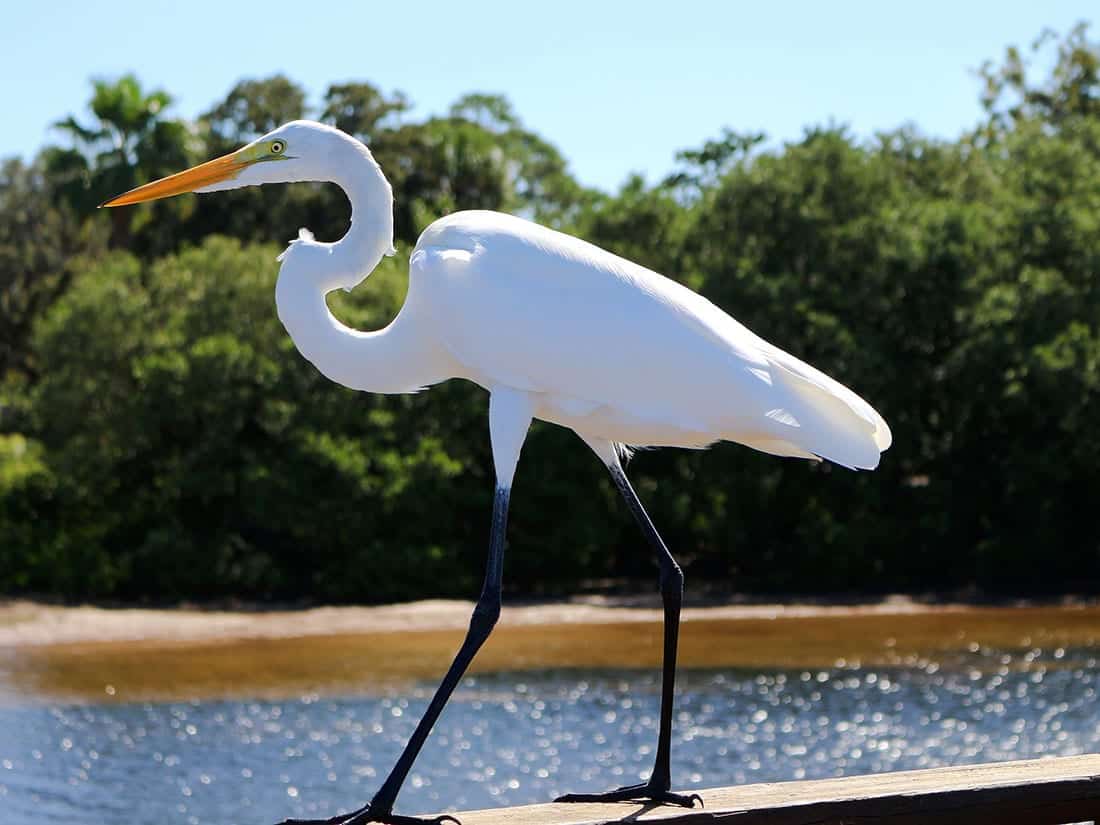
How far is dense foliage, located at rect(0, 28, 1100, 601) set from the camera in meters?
19.9

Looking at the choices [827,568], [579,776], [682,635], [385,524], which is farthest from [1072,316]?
[579,776]

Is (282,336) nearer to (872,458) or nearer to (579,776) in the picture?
(579,776)

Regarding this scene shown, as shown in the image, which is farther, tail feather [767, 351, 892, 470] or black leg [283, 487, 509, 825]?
tail feather [767, 351, 892, 470]

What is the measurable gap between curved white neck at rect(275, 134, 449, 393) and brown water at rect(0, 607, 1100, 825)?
6.99m

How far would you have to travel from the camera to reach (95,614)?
18.8 metres

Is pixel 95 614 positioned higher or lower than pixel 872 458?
lower

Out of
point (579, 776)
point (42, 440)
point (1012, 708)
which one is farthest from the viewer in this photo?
point (42, 440)

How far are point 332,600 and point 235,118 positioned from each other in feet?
52.0

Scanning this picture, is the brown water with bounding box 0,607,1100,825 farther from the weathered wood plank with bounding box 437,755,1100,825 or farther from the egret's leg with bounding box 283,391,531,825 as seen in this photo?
the weathered wood plank with bounding box 437,755,1100,825

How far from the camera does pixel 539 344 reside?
3.56 m

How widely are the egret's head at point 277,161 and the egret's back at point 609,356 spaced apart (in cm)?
32

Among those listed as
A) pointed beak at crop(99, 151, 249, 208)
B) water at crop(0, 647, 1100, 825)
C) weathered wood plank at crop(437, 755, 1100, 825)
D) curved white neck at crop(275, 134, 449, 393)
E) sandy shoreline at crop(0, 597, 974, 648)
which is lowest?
water at crop(0, 647, 1100, 825)

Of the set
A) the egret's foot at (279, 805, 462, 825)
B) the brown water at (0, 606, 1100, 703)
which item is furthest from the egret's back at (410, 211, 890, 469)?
the brown water at (0, 606, 1100, 703)

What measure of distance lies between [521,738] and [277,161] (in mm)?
9638
